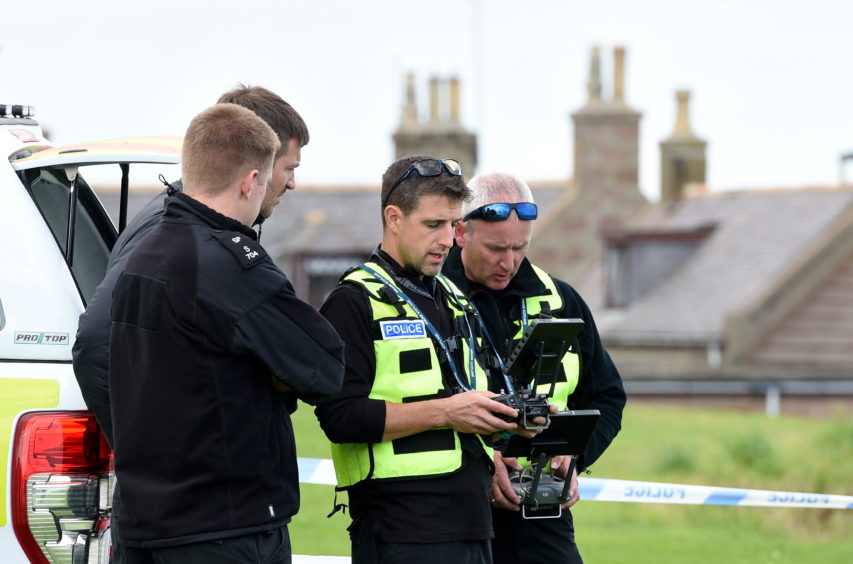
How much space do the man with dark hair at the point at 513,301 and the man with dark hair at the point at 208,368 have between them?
4.15 ft

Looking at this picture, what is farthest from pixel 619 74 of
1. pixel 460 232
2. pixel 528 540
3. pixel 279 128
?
pixel 279 128

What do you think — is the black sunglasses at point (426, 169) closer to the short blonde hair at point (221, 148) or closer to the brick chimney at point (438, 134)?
the short blonde hair at point (221, 148)

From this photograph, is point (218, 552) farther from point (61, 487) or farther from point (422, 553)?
point (422, 553)

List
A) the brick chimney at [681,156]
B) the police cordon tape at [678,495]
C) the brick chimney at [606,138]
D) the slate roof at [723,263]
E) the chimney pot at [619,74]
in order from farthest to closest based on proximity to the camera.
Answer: the chimney pot at [619,74] < the brick chimney at [606,138] < the brick chimney at [681,156] < the slate roof at [723,263] < the police cordon tape at [678,495]

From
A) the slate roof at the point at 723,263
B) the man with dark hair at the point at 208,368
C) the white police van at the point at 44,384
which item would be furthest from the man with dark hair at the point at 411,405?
the slate roof at the point at 723,263

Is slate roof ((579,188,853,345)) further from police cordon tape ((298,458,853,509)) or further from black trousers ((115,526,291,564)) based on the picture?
black trousers ((115,526,291,564))

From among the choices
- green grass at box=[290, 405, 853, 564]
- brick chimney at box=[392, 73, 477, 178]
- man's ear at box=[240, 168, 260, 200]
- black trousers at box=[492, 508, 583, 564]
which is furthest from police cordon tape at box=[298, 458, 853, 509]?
brick chimney at box=[392, 73, 477, 178]

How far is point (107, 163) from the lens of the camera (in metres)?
4.01

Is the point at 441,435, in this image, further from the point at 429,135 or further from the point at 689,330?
the point at 429,135

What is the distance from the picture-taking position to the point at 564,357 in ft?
15.5

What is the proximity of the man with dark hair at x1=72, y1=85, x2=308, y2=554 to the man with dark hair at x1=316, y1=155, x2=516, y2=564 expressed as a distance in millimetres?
350

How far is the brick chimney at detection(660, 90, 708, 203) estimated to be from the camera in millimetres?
39938

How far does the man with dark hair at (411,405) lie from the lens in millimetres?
3990

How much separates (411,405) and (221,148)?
3.24ft
